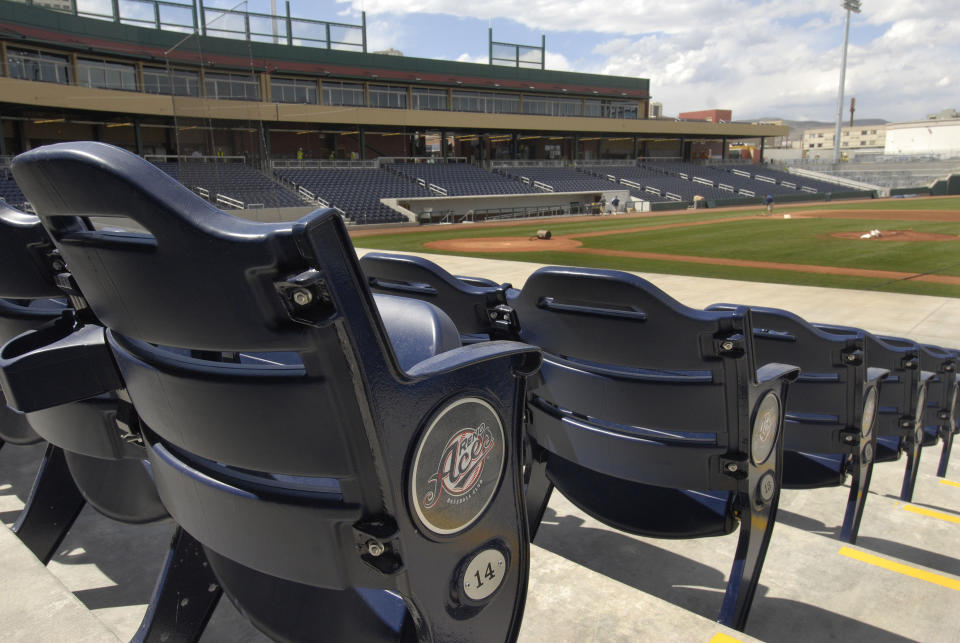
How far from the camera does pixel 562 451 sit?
2.23 meters

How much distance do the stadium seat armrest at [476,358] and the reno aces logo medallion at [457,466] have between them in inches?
3.3

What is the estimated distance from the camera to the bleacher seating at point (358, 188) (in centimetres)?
3578

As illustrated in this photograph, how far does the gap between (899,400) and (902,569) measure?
2106 millimetres

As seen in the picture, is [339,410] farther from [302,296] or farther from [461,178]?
[461,178]

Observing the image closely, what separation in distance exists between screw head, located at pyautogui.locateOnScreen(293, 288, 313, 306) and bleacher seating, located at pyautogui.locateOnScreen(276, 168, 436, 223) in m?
33.5

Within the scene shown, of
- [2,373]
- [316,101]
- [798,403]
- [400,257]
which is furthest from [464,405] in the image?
[316,101]

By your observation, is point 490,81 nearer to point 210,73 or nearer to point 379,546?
point 210,73

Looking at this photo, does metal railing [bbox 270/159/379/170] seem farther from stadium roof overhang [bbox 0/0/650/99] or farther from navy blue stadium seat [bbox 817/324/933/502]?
navy blue stadium seat [bbox 817/324/933/502]

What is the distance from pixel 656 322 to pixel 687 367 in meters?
0.16

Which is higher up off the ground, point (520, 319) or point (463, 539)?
point (520, 319)

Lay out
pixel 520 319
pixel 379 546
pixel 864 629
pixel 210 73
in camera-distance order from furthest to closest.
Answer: pixel 210 73 → pixel 520 319 → pixel 864 629 → pixel 379 546

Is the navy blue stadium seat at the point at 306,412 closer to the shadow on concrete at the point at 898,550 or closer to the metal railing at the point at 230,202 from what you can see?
the shadow on concrete at the point at 898,550

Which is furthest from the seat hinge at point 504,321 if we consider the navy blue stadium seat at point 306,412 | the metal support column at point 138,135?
the metal support column at point 138,135

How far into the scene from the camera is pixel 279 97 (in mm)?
45250
